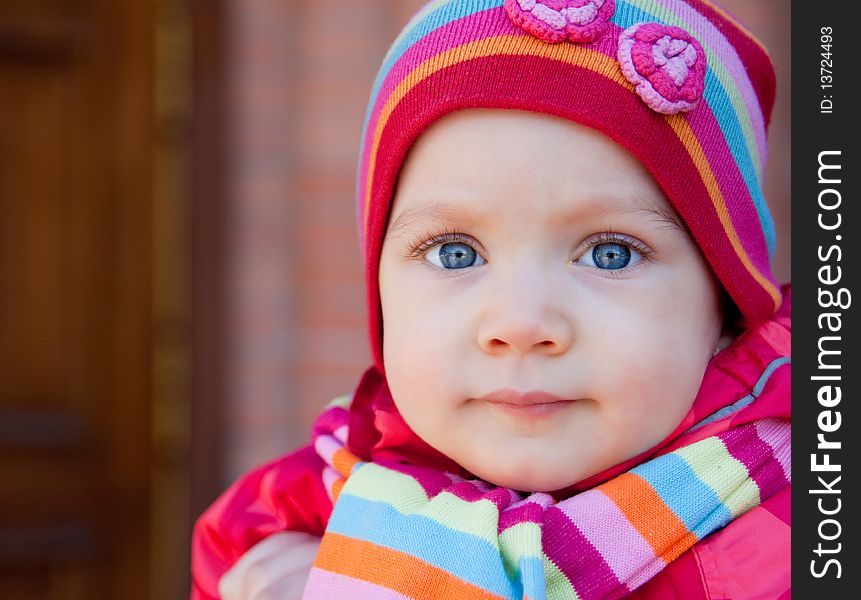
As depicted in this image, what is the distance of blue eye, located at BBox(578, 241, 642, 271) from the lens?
1038 millimetres

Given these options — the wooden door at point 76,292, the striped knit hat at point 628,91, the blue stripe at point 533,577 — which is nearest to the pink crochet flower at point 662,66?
the striped knit hat at point 628,91

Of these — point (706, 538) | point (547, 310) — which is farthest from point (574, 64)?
point (706, 538)

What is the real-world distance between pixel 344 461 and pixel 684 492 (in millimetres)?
418

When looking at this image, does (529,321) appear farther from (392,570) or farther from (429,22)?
(429,22)

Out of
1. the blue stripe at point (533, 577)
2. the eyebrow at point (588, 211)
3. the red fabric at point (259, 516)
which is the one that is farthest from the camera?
the red fabric at point (259, 516)

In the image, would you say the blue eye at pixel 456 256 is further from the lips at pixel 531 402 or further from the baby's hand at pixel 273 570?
the baby's hand at pixel 273 570

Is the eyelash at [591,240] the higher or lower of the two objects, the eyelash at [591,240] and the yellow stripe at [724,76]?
the lower

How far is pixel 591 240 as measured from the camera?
103 centimetres

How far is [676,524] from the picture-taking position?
38.1 inches

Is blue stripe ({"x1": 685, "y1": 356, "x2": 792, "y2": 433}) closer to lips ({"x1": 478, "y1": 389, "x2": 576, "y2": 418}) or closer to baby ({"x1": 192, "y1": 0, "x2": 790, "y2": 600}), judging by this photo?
baby ({"x1": 192, "y1": 0, "x2": 790, "y2": 600})

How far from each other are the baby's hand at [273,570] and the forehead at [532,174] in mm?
445

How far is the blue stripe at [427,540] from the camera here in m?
0.95

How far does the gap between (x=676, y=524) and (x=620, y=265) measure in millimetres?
270

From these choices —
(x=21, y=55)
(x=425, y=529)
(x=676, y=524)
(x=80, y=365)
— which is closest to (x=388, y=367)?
(x=425, y=529)
